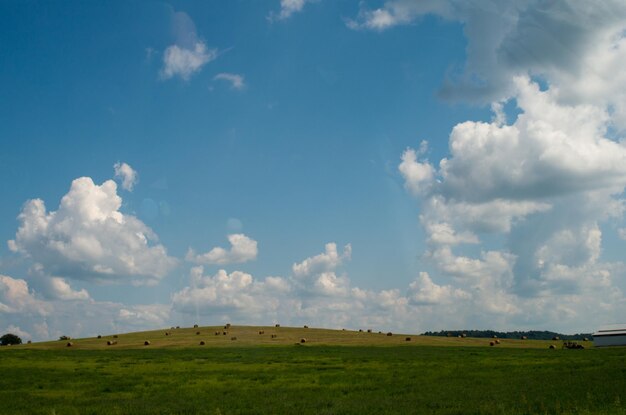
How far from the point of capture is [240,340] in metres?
99.9

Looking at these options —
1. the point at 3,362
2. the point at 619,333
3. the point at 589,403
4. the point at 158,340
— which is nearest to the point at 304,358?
the point at 3,362

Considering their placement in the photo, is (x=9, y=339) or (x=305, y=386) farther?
(x=9, y=339)

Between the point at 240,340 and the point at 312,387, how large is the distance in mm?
63884

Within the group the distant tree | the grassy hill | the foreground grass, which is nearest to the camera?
the foreground grass

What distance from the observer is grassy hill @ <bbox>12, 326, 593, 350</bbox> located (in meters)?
95.0

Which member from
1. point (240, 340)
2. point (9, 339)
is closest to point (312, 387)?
point (240, 340)

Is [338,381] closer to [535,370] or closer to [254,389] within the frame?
[254,389]

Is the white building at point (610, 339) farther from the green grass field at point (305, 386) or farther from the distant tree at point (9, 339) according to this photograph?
the distant tree at point (9, 339)

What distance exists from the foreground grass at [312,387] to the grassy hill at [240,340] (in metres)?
35.0

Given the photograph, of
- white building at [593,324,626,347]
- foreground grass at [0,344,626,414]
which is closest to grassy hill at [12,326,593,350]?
white building at [593,324,626,347]

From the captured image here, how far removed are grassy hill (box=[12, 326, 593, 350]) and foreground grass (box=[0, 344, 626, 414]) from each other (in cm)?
3497

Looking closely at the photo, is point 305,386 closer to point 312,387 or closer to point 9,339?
point 312,387

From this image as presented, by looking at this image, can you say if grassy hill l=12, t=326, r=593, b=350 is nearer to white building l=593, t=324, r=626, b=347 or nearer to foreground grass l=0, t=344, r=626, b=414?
white building l=593, t=324, r=626, b=347

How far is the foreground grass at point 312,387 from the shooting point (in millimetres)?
28516
